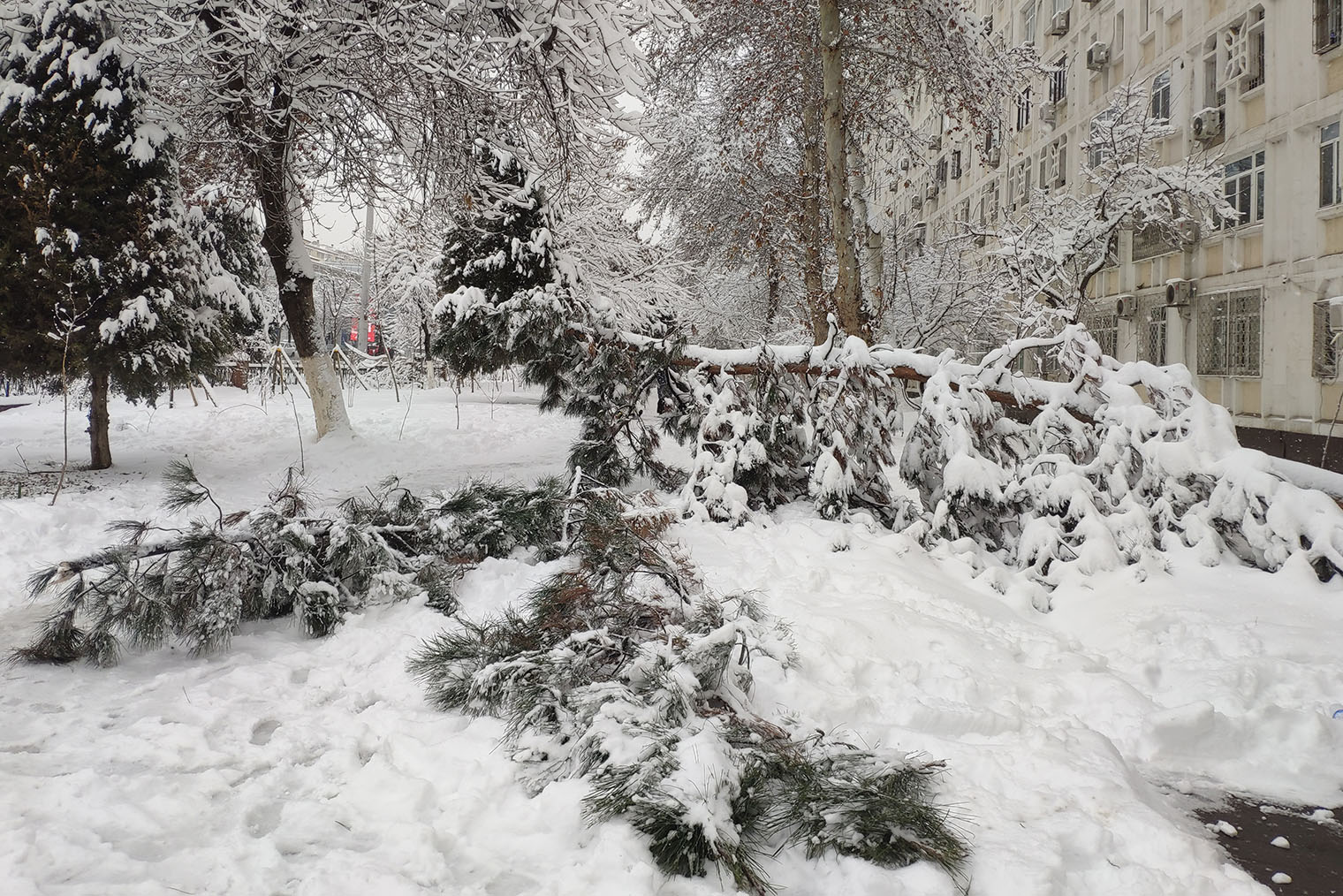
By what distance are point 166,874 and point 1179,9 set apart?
71.7 feet

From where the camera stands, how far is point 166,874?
6.73ft

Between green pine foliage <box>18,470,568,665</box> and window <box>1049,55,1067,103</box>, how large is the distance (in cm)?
2309

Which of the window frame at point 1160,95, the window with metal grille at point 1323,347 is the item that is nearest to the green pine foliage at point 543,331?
the window with metal grille at point 1323,347

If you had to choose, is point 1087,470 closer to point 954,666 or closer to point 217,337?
point 954,666

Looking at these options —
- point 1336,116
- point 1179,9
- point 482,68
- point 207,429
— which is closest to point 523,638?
point 482,68

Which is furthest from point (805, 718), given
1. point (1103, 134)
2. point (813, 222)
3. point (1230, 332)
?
point (1103, 134)

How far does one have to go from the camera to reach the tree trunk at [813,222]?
1088 centimetres

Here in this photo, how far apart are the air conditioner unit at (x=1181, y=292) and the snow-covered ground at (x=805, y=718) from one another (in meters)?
15.5

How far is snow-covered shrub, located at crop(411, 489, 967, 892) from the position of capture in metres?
2.21

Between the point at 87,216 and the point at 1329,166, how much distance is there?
57.3 ft

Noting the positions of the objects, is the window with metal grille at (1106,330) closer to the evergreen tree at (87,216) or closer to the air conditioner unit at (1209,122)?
the air conditioner unit at (1209,122)

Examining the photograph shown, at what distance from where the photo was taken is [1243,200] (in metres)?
15.4

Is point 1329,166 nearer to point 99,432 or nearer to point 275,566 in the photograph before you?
point 275,566

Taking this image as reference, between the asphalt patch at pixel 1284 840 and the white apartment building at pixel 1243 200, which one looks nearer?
the asphalt patch at pixel 1284 840
